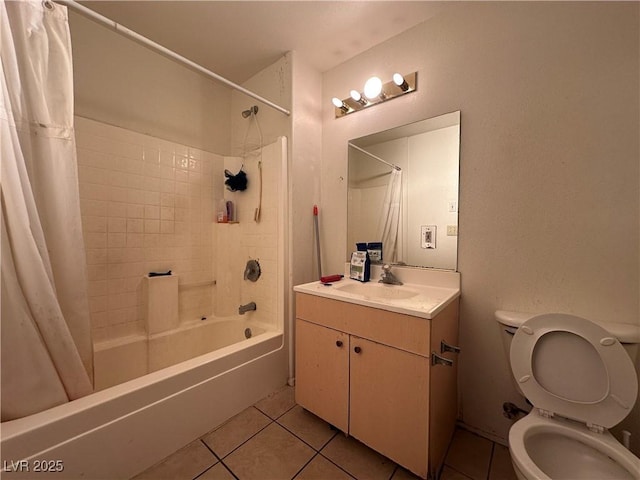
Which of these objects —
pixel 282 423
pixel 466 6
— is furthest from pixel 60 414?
pixel 466 6

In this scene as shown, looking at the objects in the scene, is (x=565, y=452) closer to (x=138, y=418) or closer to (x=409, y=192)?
(x=409, y=192)

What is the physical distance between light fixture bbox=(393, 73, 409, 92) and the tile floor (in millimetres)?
2006

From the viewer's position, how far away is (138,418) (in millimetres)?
1074

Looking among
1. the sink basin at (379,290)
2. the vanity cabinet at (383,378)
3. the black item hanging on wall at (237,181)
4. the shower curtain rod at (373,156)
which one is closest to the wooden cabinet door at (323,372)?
the vanity cabinet at (383,378)

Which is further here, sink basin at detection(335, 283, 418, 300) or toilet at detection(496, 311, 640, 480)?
sink basin at detection(335, 283, 418, 300)

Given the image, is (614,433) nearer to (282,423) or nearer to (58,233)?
(282,423)

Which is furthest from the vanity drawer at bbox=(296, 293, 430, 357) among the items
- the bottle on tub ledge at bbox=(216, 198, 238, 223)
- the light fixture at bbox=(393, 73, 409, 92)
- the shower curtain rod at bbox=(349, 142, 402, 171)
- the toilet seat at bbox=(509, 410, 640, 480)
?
the light fixture at bbox=(393, 73, 409, 92)

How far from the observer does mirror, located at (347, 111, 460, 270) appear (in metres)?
1.40

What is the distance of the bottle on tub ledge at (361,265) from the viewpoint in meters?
1.63

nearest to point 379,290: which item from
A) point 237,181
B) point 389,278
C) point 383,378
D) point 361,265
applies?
point 389,278

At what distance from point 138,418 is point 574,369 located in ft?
5.91

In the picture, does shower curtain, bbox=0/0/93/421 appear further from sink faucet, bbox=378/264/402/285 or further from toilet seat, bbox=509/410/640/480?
toilet seat, bbox=509/410/640/480

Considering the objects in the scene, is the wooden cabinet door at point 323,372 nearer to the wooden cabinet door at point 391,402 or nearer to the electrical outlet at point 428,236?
the wooden cabinet door at point 391,402

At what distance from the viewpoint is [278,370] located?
5.63 feet
